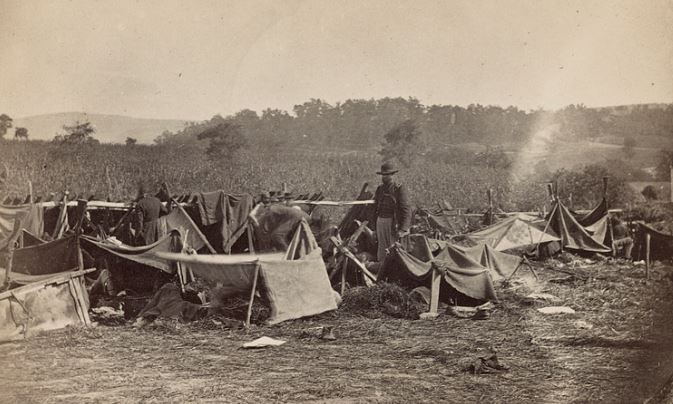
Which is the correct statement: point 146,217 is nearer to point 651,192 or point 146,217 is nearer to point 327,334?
point 327,334

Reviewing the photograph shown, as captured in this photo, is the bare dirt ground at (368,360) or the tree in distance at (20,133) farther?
the tree in distance at (20,133)

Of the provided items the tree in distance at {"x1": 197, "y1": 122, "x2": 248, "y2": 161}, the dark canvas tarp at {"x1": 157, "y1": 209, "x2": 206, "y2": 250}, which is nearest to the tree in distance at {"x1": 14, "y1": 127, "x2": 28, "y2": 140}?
the dark canvas tarp at {"x1": 157, "y1": 209, "x2": 206, "y2": 250}

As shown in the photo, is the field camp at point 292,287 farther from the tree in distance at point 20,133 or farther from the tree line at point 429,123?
the tree line at point 429,123

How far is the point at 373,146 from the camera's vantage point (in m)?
11.6

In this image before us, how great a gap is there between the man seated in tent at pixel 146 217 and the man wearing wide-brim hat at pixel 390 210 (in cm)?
304

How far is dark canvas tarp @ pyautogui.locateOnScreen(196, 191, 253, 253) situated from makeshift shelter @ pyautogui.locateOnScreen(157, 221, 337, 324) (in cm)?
226

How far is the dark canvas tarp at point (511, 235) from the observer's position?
8.90m

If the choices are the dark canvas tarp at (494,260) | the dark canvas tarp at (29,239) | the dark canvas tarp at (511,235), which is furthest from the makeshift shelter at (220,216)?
the dark canvas tarp at (511,235)

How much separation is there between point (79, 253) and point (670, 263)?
6.74m

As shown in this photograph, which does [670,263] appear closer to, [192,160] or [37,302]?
[37,302]

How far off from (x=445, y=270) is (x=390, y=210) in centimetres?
182

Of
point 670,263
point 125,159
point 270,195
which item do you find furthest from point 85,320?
point 670,263

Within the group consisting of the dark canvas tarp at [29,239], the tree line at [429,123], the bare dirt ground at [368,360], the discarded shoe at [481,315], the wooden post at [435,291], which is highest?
the tree line at [429,123]

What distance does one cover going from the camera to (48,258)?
6.29 m
